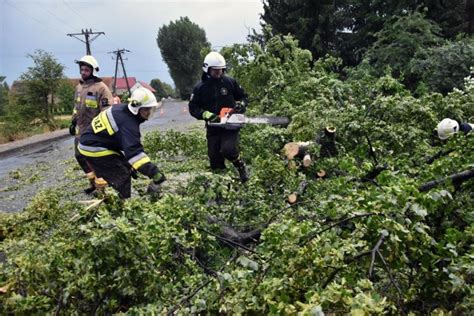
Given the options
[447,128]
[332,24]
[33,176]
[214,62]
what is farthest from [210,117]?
[332,24]

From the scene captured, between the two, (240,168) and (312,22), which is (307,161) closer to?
(240,168)

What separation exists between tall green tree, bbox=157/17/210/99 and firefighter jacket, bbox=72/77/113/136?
50302 mm

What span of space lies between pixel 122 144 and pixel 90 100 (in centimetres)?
200

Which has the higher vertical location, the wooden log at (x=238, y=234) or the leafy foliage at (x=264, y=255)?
the leafy foliage at (x=264, y=255)

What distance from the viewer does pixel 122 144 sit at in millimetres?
3436

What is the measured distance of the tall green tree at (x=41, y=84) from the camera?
58.7 feet

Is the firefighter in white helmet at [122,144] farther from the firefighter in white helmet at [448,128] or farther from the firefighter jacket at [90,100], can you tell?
the firefighter in white helmet at [448,128]

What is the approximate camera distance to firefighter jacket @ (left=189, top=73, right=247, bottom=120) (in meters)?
4.99

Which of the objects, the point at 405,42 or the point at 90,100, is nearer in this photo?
the point at 90,100

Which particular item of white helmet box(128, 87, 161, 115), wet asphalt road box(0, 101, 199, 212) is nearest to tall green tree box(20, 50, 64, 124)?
wet asphalt road box(0, 101, 199, 212)

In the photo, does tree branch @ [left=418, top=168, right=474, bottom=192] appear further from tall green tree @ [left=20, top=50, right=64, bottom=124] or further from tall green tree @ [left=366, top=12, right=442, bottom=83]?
tall green tree @ [left=20, top=50, right=64, bottom=124]

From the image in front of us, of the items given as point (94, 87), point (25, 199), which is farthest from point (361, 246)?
point (25, 199)

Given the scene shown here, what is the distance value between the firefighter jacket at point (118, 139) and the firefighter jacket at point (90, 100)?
136 cm

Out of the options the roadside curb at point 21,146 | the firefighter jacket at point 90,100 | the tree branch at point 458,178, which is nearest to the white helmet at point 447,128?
the tree branch at point 458,178
